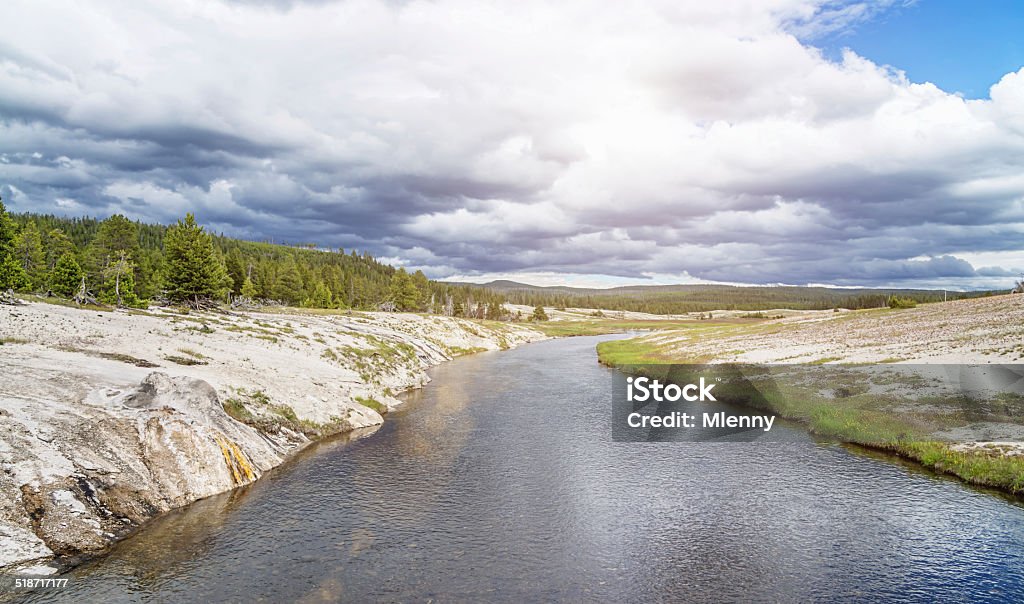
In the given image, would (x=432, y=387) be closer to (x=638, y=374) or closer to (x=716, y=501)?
(x=638, y=374)

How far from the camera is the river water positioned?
1906 centimetres

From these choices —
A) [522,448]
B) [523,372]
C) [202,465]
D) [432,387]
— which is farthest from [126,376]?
[523,372]

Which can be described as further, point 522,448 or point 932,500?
point 522,448

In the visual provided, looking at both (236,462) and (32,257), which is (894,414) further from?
(32,257)

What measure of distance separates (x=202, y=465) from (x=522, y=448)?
64.8ft

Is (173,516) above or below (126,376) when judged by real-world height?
below

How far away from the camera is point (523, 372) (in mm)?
79750

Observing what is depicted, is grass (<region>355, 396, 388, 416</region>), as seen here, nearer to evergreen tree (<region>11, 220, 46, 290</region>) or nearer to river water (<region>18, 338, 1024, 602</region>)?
river water (<region>18, 338, 1024, 602</region>)

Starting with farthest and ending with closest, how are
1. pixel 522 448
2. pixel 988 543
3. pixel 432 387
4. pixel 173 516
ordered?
pixel 432 387 → pixel 522 448 → pixel 173 516 → pixel 988 543

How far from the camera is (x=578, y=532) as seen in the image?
23.7 meters

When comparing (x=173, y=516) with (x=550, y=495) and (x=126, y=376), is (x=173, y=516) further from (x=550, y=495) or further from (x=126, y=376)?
(x=550, y=495)

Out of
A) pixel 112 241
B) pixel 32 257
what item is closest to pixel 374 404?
pixel 112 241

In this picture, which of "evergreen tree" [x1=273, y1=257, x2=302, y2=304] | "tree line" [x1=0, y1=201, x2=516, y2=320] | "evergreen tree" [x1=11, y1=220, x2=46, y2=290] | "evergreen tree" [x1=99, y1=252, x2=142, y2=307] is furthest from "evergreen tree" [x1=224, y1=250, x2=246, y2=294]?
"evergreen tree" [x1=11, y1=220, x2=46, y2=290]

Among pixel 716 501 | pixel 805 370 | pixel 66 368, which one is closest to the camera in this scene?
pixel 716 501
